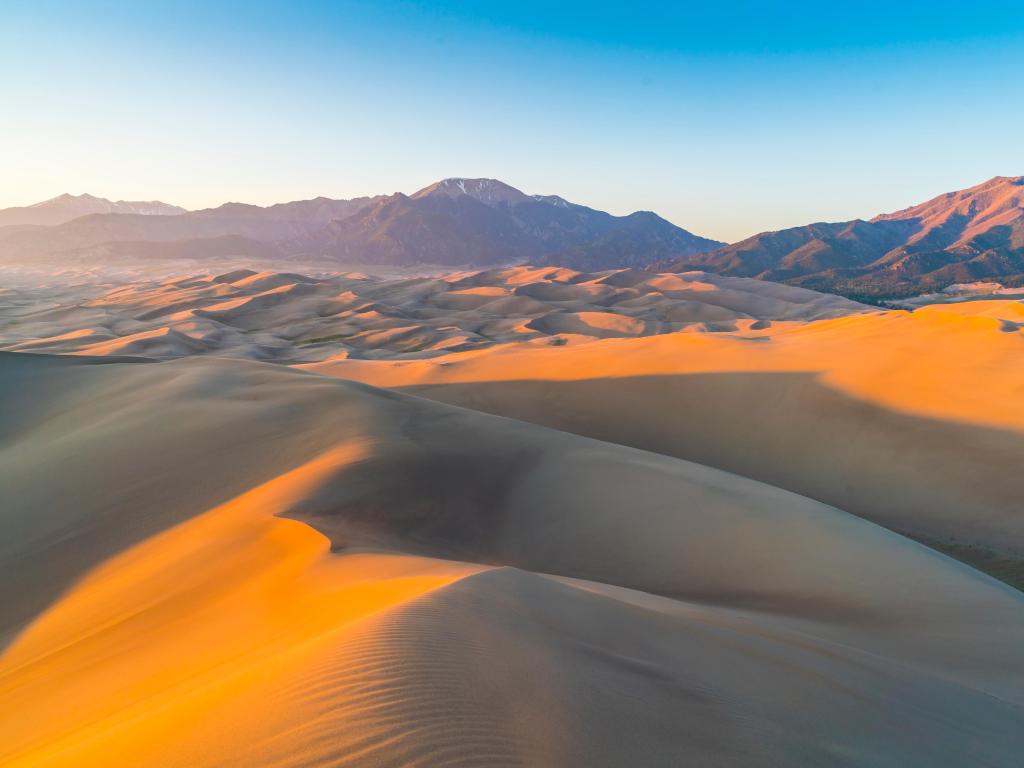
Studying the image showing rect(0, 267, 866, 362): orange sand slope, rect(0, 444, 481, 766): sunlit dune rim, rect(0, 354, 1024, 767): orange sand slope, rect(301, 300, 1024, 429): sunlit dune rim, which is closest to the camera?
rect(0, 354, 1024, 767): orange sand slope

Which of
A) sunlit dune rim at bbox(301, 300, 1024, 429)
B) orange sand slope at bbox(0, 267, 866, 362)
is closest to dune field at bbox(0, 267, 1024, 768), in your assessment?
sunlit dune rim at bbox(301, 300, 1024, 429)

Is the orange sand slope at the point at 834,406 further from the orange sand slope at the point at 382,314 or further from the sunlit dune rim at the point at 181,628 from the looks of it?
the orange sand slope at the point at 382,314

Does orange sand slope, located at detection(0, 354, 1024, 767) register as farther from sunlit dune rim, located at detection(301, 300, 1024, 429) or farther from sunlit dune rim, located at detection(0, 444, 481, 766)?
sunlit dune rim, located at detection(301, 300, 1024, 429)

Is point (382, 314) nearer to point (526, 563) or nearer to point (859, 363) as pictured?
point (859, 363)

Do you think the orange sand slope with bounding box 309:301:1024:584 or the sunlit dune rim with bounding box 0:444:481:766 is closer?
the sunlit dune rim with bounding box 0:444:481:766

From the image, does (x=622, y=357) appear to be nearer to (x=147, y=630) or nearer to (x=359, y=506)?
(x=359, y=506)

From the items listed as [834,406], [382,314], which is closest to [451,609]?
[834,406]

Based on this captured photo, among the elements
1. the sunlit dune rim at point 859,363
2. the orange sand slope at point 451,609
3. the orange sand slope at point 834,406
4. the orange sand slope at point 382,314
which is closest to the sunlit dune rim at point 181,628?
the orange sand slope at point 451,609
